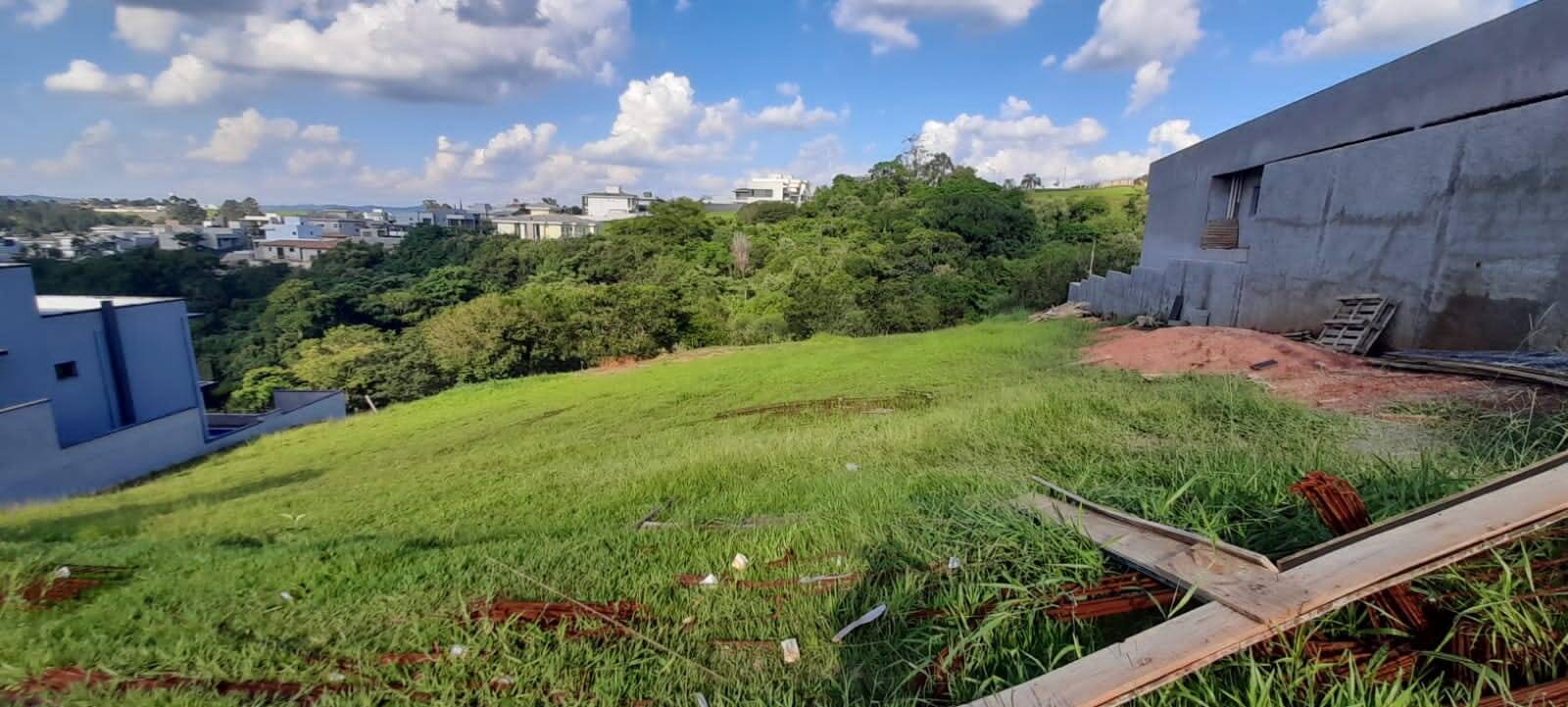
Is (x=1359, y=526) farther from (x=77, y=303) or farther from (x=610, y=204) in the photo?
(x=610, y=204)

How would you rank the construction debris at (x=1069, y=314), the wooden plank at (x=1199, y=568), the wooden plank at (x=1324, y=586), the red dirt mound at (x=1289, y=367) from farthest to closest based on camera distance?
1. the construction debris at (x=1069, y=314)
2. the red dirt mound at (x=1289, y=367)
3. the wooden plank at (x=1199, y=568)
4. the wooden plank at (x=1324, y=586)

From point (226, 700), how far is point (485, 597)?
0.92 m

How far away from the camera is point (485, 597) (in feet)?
9.95

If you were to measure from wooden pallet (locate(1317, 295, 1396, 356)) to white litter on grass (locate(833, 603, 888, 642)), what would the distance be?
344 inches

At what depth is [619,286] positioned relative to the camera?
30578mm

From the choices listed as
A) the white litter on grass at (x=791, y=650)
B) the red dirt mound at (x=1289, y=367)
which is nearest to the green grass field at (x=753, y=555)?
the white litter on grass at (x=791, y=650)

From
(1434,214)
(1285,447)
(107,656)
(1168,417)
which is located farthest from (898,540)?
(1434,214)

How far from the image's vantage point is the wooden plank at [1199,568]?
1851mm

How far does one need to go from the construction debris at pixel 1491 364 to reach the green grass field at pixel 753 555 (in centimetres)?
143

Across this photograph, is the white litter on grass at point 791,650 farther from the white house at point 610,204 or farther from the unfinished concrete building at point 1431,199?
the white house at point 610,204

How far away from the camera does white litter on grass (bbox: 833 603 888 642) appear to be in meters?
2.51

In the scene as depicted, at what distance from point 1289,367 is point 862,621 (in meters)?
7.59

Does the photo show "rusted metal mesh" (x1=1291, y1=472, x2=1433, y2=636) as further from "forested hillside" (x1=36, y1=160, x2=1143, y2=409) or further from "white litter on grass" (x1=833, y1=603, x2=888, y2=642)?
"forested hillside" (x1=36, y1=160, x2=1143, y2=409)

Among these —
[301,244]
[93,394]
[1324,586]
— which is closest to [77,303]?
[93,394]
